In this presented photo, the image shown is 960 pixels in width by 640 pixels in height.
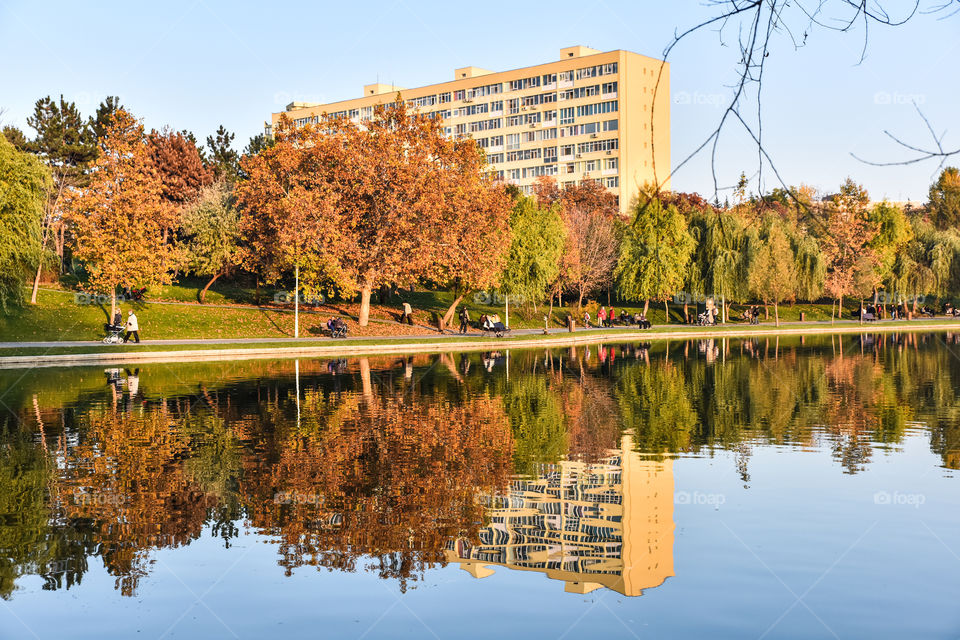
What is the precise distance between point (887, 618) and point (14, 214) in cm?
4075

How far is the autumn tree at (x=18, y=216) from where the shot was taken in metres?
38.6

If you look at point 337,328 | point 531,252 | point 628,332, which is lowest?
point 628,332

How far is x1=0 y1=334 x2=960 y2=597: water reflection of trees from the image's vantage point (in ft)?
30.1

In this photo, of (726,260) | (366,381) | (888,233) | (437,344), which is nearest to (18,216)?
(437,344)

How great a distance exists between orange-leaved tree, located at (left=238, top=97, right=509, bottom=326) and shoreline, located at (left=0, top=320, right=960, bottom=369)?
505 cm

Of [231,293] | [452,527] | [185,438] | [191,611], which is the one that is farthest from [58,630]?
[231,293]

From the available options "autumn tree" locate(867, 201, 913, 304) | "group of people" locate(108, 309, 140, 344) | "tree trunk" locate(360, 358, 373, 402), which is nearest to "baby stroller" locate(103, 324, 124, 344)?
"group of people" locate(108, 309, 140, 344)

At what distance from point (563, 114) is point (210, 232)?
79773 mm

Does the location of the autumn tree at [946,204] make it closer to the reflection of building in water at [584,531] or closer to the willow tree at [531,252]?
the willow tree at [531,252]

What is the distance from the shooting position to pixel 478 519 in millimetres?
9664

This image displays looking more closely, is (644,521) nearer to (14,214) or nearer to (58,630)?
(58,630)

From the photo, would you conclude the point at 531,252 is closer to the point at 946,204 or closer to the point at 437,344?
the point at 437,344

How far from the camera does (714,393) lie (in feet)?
75.6

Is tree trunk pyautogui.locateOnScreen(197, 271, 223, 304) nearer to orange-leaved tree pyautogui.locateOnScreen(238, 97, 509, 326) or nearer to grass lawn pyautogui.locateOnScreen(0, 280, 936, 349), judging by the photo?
grass lawn pyautogui.locateOnScreen(0, 280, 936, 349)
